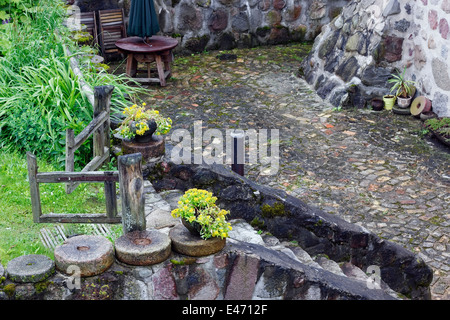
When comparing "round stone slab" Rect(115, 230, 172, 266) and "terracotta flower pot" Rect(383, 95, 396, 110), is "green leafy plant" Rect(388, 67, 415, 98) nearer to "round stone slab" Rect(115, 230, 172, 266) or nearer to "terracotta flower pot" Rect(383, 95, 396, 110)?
"terracotta flower pot" Rect(383, 95, 396, 110)

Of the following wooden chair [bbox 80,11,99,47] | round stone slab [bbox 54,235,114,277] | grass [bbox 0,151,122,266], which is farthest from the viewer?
wooden chair [bbox 80,11,99,47]

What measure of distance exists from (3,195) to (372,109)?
5.32 meters

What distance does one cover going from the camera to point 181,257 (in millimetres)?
4555

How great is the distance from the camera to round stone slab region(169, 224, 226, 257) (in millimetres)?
4504

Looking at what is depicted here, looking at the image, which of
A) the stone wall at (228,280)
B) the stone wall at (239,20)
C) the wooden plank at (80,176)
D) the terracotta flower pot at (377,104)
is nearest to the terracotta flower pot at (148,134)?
the wooden plank at (80,176)

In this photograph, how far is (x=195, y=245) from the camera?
450 cm

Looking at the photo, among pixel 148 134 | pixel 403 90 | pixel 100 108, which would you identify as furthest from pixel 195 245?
pixel 403 90

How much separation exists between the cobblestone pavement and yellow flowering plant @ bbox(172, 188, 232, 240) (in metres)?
1.99

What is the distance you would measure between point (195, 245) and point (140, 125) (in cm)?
174

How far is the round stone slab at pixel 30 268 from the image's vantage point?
421 centimetres

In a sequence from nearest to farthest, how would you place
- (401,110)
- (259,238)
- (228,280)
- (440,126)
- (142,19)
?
(228,280), (259,238), (440,126), (401,110), (142,19)

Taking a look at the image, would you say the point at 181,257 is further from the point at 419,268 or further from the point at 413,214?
the point at 413,214

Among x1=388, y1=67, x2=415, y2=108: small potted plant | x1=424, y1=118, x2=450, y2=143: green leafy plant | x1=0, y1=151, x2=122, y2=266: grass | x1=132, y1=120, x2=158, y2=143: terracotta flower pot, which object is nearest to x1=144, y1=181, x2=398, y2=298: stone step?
x1=0, y1=151, x2=122, y2=266: grass

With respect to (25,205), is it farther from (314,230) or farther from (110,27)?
(110,27)
